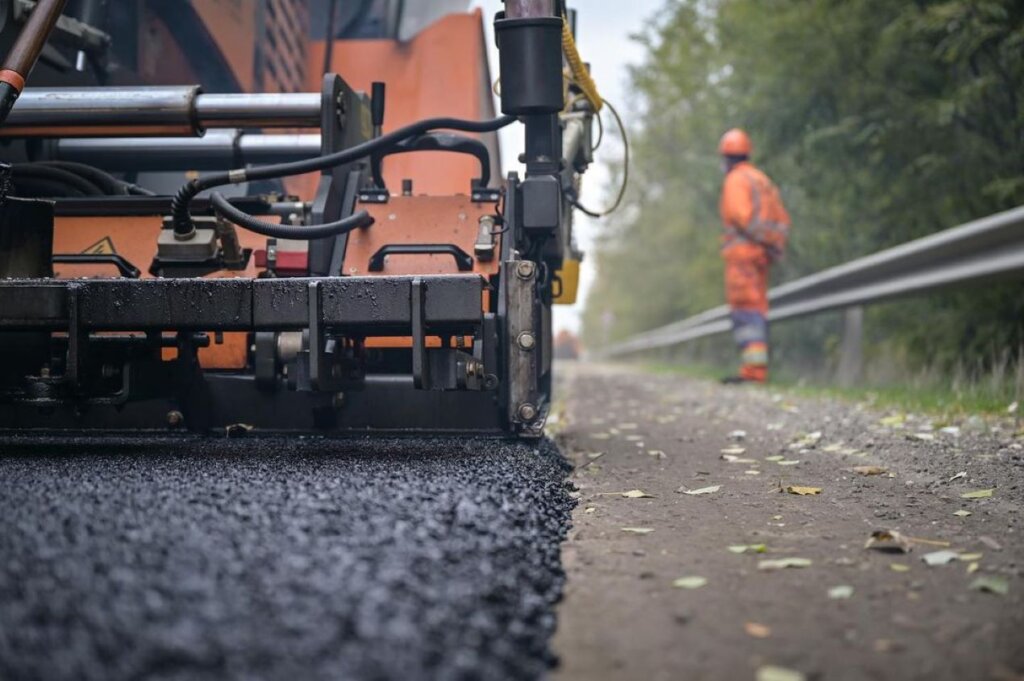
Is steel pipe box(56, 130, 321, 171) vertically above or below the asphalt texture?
above

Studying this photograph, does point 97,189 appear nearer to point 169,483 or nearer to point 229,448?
point 229,448

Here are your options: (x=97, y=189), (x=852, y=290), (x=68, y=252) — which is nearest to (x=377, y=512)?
(x=68, y=252)

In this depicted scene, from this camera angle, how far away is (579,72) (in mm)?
4941

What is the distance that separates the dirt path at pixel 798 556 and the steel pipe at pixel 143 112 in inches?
77.8

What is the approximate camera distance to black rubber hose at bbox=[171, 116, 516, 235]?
12.3ft

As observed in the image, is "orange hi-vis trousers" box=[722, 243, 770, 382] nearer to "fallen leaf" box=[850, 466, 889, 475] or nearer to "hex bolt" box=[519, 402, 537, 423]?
"fallen leaf" box=[850, 466, 889, 475]

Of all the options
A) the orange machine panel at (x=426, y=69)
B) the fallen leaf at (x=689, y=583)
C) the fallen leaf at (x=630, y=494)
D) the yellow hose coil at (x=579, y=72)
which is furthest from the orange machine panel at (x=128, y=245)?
the fallen leaf at (x=689, y=583)

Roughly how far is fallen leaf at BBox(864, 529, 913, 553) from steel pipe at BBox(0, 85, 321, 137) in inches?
111

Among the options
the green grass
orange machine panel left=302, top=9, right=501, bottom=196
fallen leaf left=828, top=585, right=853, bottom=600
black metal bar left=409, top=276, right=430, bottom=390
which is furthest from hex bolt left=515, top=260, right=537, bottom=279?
the green grass

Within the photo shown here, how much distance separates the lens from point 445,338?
3.68 meters

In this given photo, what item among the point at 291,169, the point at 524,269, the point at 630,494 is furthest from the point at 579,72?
the point at 630,494

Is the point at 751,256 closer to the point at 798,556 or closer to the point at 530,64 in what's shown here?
the point at 530,64

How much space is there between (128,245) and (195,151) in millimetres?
1175

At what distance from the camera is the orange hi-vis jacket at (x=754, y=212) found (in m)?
9.67
